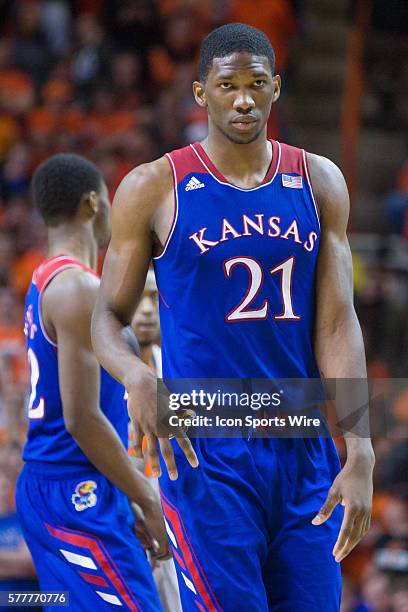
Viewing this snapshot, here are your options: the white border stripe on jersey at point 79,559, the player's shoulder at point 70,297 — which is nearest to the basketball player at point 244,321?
the player's shoulder at point 70,297

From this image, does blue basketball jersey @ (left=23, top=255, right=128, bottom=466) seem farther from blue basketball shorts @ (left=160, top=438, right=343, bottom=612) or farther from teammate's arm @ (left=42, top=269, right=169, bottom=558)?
blue basketball shorts @ (left=160, top=438, right=343, bottom=612)

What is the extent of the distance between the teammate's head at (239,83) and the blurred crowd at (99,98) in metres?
5.14

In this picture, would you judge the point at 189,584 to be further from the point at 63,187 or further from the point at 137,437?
the point at 63,187

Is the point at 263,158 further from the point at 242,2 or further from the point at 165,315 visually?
the point at 242,2

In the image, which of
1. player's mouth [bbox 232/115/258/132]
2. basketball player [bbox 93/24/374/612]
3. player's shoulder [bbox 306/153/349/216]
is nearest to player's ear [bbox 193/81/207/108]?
basketball player [bbox 93/24/374/612]

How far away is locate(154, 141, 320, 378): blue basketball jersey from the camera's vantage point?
339cm

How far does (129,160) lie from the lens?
1009 centimetres

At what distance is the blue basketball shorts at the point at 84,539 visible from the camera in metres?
4.08

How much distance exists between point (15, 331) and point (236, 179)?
5375 mm

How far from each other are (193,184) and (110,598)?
1.65m

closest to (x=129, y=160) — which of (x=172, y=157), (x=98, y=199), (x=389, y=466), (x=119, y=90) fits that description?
(x=119, y=90)

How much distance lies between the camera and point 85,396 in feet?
13.6

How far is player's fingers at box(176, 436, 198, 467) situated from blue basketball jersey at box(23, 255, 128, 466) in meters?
1.08

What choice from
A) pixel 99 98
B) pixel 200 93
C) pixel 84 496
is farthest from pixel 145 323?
pixel 99 98
